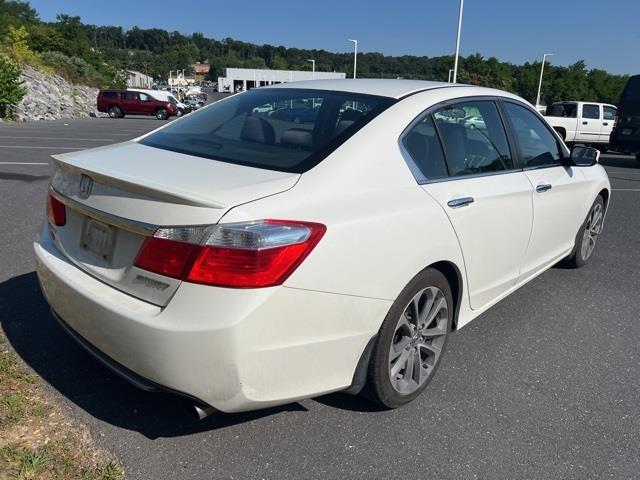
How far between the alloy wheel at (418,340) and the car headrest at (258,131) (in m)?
1.14

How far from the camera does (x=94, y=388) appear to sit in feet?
9.14

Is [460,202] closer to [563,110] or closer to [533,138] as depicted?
[533,138]

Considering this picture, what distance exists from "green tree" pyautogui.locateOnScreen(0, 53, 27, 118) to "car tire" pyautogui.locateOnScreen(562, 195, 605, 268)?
22.9 meters

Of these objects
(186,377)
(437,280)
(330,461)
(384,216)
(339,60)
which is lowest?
(330,461)

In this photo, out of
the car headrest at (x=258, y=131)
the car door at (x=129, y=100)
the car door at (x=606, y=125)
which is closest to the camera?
the car headrest at (x=258, y=131)

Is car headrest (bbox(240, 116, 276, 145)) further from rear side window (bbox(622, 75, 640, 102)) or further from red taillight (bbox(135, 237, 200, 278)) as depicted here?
rear side window (bbox(622, 75, 640, 102))

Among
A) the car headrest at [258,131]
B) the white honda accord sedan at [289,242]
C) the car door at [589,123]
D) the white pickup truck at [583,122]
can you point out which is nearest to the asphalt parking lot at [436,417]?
the white honda accord sedan at [289,242]

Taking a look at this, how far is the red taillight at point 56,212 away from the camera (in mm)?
2627

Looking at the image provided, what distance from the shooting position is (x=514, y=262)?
3.51m

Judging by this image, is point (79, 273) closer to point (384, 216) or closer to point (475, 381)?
point (384, 216)

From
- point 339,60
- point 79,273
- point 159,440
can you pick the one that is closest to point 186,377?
point 159,440

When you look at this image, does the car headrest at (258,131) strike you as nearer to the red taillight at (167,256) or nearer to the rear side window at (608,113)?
the red taillight at (167,256)

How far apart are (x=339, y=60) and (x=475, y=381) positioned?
321 feet

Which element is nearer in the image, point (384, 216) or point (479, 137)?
point (384, 216)
